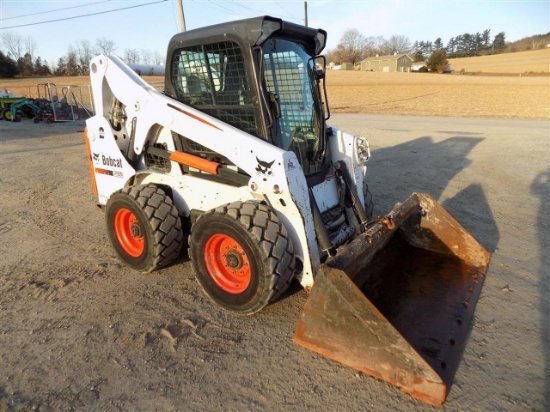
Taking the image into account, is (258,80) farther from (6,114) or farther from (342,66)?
(342,66)

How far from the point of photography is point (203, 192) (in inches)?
151

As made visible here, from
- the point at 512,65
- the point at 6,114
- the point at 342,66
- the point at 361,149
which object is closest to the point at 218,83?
the point at 361,149

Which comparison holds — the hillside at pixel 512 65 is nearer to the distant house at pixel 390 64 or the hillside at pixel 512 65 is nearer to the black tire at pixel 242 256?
the distant house at pixel 390 64

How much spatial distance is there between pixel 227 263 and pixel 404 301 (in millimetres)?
1514

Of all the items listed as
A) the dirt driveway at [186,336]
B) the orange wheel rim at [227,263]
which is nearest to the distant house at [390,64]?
the dirt driveway at [186,336]

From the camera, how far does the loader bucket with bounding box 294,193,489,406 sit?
2.49 meters

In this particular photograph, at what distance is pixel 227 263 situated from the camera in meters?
3.30

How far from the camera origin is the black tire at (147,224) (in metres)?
3.77

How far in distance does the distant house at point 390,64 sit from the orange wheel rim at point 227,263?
91.8 m

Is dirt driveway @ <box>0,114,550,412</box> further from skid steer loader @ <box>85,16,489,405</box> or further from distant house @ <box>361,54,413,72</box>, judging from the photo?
distant house @ <box>361,54,413,72</box>

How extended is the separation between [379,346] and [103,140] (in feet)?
11.8

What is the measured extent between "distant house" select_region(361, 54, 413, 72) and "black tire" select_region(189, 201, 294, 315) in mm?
91860

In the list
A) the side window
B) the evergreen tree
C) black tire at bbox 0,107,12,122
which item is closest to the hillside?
black tire at bbox 0,107,12,122

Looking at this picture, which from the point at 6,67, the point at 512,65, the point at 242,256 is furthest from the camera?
the point at 512,65
